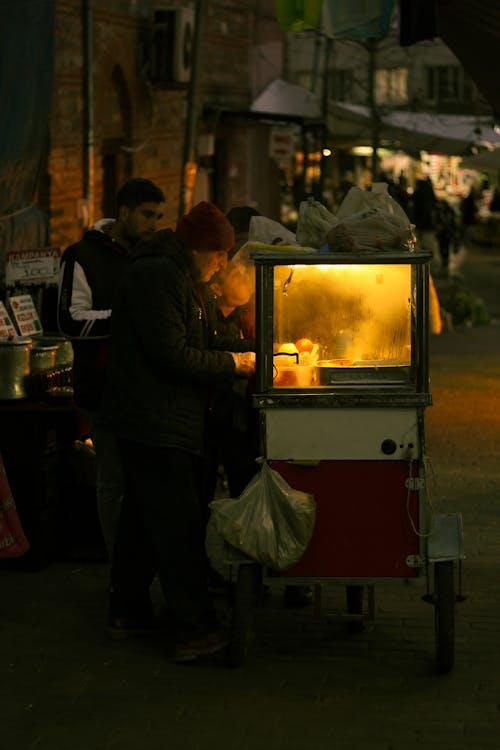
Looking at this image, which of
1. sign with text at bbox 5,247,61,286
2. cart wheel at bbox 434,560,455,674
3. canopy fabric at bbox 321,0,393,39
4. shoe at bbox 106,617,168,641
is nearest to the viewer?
cart wheel at bbox 434,560,455,674

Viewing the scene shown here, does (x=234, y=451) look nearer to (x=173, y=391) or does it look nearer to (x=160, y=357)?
(x=173, y=391)

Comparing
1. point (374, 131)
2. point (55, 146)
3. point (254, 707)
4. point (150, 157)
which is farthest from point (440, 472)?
point (374, 131)

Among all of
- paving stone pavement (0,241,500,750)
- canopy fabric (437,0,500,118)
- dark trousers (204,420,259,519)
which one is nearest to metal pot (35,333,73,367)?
paving stone pavement (0,241,500,750)

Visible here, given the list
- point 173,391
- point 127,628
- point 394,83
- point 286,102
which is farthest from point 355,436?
point 394,83

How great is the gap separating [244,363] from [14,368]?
189 cm

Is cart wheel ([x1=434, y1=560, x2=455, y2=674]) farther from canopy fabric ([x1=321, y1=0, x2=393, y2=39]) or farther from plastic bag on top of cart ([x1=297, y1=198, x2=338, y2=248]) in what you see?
canopy fabric ([x1=321, y1=0, x2=393, y2=39])

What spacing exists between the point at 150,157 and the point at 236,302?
1610 cm

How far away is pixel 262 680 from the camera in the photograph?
628cm

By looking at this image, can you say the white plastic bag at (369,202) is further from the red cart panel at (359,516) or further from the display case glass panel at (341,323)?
the red cart panel at (359,516)

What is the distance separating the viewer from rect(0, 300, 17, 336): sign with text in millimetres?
8508

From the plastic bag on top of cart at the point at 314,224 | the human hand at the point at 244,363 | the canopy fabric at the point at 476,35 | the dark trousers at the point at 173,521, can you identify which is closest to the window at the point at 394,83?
the canopy fabric at the point at 476,35

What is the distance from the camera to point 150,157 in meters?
23.2

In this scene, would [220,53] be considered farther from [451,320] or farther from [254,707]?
[254,707]

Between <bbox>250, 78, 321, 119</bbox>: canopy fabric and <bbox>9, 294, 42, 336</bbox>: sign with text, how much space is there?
19774mm
